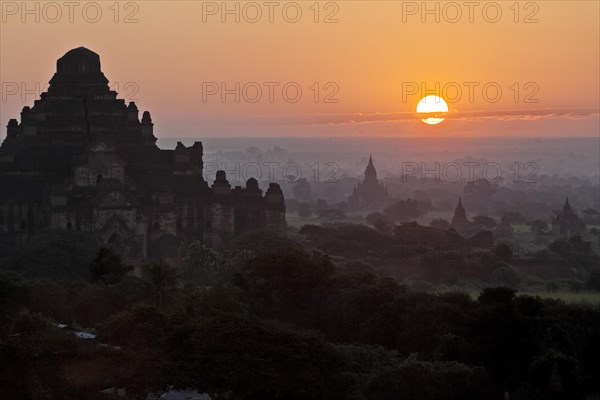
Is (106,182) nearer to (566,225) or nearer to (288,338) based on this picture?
(288,338)

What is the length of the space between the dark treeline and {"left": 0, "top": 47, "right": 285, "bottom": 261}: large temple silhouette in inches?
522

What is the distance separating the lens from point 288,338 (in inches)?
1410

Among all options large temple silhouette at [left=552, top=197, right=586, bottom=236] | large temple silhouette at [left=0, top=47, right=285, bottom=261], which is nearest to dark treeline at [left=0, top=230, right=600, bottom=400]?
large temple silhouette at [left=0, top=47, right=285, bottom=261]

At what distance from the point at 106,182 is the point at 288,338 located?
3724 centimetres

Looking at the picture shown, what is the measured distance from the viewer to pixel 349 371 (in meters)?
36.8

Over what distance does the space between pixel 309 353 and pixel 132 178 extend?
133ft

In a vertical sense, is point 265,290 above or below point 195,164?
below

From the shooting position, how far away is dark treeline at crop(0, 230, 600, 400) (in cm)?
3353

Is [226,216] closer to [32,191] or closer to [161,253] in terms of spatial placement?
[161,253]

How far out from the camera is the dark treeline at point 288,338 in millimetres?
33531

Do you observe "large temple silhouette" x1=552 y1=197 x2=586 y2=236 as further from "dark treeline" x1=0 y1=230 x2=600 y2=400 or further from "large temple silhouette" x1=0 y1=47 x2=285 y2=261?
"dark treeline" x1=0 y1=230 x2=600 y2=400

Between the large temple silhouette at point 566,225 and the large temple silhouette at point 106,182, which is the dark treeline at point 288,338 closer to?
the large temple silhouette at point 106,182

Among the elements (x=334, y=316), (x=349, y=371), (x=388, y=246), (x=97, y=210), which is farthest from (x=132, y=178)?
(x=349, y=371)

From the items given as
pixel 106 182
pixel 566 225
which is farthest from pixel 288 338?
pixel 566 225
